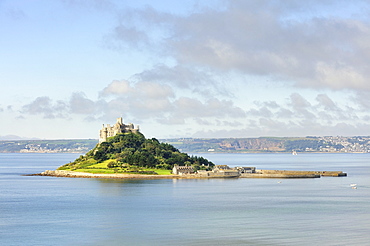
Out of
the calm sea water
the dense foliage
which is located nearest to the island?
the dense foliage

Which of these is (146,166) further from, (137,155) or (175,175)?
(175,175)

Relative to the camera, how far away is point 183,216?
77.9 m

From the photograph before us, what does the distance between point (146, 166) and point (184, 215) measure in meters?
84.8

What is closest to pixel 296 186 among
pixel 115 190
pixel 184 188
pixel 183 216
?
pixel 184 188

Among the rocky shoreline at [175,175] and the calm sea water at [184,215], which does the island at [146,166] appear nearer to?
the rocky shoreline at [175,175]

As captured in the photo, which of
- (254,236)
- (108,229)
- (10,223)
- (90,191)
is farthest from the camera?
(90,191)

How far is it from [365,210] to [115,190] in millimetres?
50527

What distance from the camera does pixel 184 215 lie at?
78.9m

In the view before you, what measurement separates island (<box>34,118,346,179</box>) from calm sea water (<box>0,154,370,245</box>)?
31.7 meters

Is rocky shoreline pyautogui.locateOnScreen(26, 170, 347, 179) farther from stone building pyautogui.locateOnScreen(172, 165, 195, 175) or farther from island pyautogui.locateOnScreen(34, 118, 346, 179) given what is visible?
stone building pyautogui.locateOnScreen(172, 165, 195, 175)

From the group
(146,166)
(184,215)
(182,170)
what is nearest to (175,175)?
(182,170)

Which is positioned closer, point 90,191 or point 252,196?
point 252,196

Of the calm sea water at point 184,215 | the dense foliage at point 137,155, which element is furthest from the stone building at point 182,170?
the calm sea water at point 184,215

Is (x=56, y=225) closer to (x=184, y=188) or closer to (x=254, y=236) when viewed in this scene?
(x=254, y=236)
